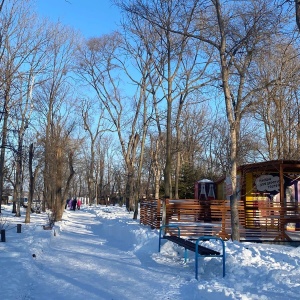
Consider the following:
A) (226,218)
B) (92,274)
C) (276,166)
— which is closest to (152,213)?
(226,218)

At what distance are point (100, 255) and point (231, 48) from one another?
26.2 ft

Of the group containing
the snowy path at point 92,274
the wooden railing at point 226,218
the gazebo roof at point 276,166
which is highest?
the gazebo roof at point 276,166

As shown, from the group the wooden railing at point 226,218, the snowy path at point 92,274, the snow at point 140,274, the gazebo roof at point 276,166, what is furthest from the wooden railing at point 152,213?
the snow at point 140,274

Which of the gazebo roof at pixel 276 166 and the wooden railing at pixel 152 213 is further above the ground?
the gazebo roof at pixel 276 166

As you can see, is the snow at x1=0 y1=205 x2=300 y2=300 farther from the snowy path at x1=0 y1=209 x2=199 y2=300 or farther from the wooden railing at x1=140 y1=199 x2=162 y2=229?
the wooden railing at x1=140 y1=199 x2=162 y2=229

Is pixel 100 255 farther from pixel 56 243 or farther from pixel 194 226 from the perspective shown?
pixel 194 226

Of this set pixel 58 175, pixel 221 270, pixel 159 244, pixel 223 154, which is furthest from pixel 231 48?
pixel 223 154

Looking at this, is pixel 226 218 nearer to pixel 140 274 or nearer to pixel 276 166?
pixel 276 166

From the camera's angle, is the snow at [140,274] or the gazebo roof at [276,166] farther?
the gazebo roof at [276,166]

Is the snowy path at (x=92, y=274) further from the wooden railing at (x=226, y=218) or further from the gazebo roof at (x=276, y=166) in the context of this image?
the gazebo roof at (x=276, y=166)

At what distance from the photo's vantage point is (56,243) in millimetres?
15367

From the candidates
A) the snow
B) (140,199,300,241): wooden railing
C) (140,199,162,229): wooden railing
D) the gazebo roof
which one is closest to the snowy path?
the snow

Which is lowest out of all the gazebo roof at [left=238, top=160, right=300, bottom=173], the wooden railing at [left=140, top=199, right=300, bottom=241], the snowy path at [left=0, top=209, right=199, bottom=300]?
the snowy path at [left=0, top=209, right=199, bottom=300]

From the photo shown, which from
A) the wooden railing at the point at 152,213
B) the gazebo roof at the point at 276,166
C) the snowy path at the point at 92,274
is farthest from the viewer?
the wooden railing at the point at 152,213
